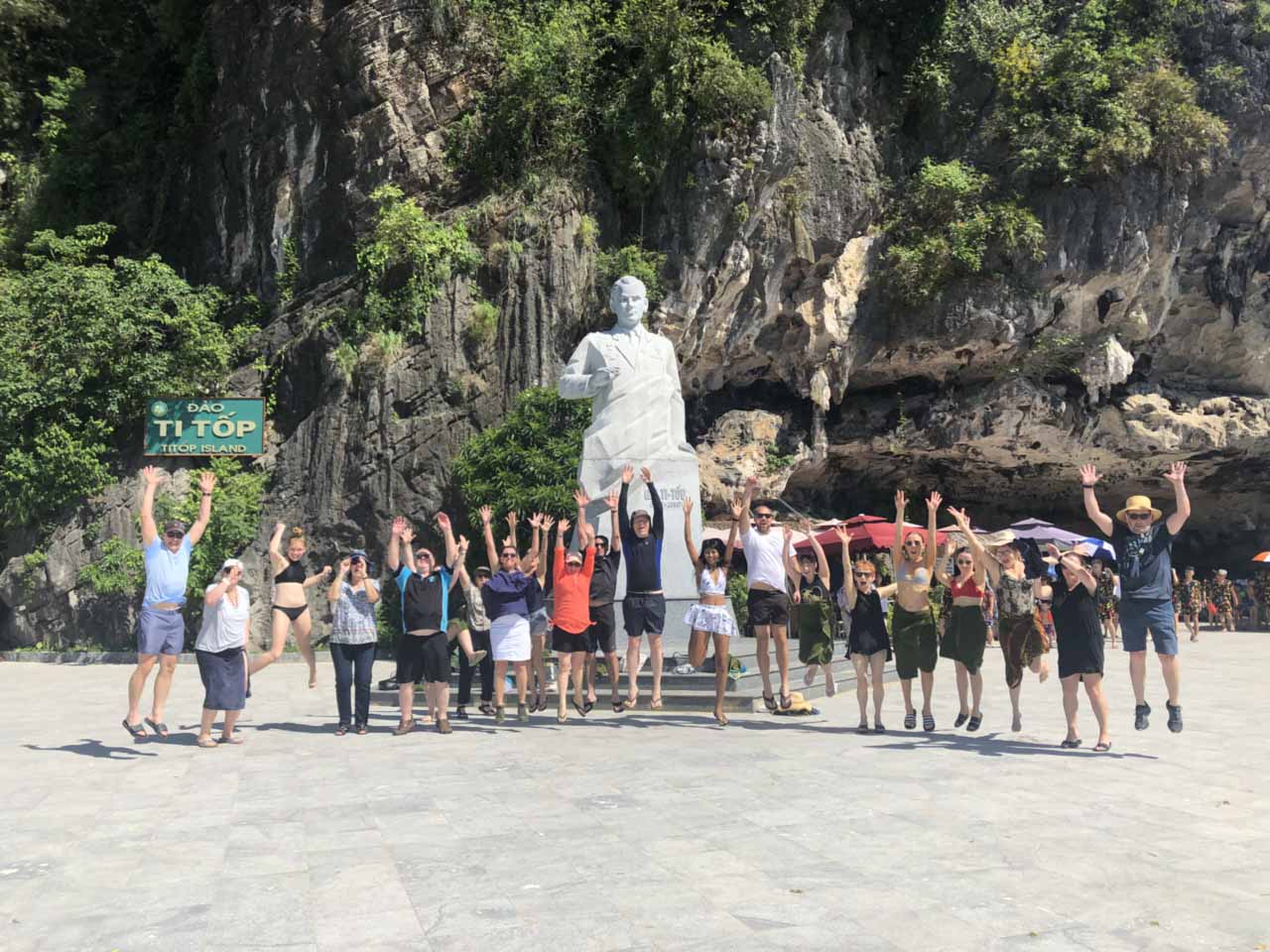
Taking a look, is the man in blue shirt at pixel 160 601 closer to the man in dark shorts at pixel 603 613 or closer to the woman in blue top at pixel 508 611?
the woman in blue top at pixel 508 611

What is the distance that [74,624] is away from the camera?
64.4 ft

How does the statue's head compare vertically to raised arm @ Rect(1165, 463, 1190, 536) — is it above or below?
above

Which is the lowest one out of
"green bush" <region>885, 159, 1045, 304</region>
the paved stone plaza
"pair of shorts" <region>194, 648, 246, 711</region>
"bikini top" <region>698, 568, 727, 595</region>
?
the paved stone plaza

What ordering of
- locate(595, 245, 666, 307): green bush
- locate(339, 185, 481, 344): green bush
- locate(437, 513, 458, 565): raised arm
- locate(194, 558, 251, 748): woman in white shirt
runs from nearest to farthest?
locate(194, 558, 251, 748): woman in white shirt → locate(437, 513, 458, 565): raised arm → locate(339, 185, 481, 344): green bush → locate(595, 245, 666, 307): green bush

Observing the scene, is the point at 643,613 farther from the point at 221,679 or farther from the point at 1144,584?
the point at 1144,584

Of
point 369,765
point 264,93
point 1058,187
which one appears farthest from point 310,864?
point 1058,187

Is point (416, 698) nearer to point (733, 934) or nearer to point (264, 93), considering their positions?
point (733, 934)

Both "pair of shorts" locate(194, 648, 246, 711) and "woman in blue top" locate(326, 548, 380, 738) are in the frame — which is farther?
"woman in blue top" locate(326, 548, 380, 738)

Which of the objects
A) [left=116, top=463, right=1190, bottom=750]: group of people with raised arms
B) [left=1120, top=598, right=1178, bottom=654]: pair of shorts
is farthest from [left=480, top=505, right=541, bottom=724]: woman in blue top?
[left=1120, top=598, right=1178, bottom=654]: pair of shorts

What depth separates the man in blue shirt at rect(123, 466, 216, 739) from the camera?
8102 millimetres

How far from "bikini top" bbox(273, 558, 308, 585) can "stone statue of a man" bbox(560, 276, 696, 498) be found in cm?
386

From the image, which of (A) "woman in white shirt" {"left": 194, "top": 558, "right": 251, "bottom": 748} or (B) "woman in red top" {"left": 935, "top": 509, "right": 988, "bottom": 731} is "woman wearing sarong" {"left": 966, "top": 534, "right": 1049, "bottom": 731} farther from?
(A) "woman in white shirt" {"left": 194, "top": 558, "right": 251, "bottom": 748}

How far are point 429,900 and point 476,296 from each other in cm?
1821

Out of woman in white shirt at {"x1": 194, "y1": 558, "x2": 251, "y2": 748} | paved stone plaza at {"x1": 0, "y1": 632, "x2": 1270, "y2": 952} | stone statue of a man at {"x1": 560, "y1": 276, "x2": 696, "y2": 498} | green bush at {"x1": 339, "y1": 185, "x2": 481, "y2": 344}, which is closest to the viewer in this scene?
paved stone plaza at {"x1": 0, "y1": 632, "x2": 1270, "y2": 952}
